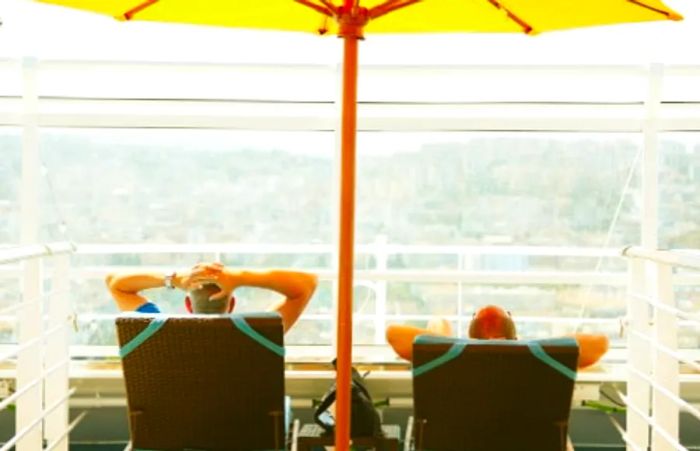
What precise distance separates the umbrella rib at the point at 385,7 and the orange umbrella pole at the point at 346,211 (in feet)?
0.10

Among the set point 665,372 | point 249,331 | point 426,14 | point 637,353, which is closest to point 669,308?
point 665,372

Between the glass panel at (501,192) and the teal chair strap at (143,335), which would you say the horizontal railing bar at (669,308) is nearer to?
the teal chair strap at (143,335)

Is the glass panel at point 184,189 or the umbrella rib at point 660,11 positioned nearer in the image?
the umbrella rib at point 660,11

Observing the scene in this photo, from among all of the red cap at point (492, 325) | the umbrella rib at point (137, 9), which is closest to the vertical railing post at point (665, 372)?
the red cap at point (492, 325)

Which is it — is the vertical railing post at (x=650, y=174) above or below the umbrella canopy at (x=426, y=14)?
below

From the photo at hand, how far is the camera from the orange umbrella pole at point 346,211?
1.84 metres

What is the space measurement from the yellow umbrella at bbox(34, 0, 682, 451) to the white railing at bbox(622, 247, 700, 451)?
3.20 ft

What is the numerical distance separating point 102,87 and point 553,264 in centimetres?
254

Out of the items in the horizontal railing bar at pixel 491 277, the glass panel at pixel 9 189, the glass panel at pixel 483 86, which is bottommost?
the horizontal railing bar at pixel 491 277

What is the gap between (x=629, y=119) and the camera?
4375mm

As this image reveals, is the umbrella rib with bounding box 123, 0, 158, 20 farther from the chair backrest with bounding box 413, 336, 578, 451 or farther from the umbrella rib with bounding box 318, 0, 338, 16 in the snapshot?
the chair backrest with bounding box 413, 336, 578, 451

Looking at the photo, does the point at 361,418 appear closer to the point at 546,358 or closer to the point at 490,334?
the point at 490,334

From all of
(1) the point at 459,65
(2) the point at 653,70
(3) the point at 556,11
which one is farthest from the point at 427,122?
(3) the point at 556,11

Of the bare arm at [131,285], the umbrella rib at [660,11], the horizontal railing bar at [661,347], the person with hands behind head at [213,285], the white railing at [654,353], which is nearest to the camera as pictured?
the umbrella rib at [660,11]
